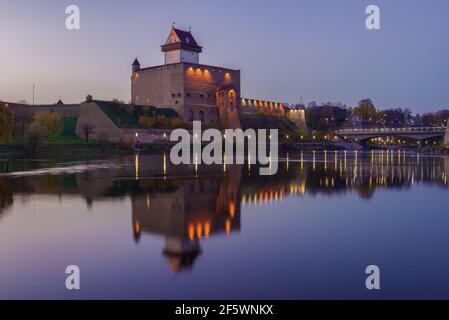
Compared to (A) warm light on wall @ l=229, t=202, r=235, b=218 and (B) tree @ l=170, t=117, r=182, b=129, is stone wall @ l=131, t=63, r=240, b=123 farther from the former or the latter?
(A) warm light on wall @ l=229, t=202, r=235, b=218

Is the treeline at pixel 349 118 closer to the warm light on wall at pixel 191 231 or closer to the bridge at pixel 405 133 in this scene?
the bridge at pixel 405 133

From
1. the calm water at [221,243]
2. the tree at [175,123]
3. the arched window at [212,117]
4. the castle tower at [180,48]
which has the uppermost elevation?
the castle tower at [180,48]

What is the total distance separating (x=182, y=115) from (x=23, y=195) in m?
54.5

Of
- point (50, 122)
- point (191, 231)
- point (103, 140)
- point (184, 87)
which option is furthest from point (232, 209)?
point (184, 87)

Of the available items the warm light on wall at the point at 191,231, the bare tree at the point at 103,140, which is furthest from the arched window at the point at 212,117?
the warm light on wall at the point at 191,231

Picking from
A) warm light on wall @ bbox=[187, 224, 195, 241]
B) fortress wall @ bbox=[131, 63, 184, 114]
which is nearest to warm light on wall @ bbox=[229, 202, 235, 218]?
warm light on wall @ bbox=[187, 224, 195, 241]

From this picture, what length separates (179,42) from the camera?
2808 inches

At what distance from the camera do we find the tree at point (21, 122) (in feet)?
147

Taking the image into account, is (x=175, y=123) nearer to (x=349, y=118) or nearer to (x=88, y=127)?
(x=88, y=127)

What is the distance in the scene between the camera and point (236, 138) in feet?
222

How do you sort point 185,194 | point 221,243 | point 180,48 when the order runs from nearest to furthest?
point 221,243
point 185,194
point 180,48

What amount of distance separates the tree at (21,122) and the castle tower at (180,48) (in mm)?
28619

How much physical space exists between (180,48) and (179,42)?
0.90 metres
